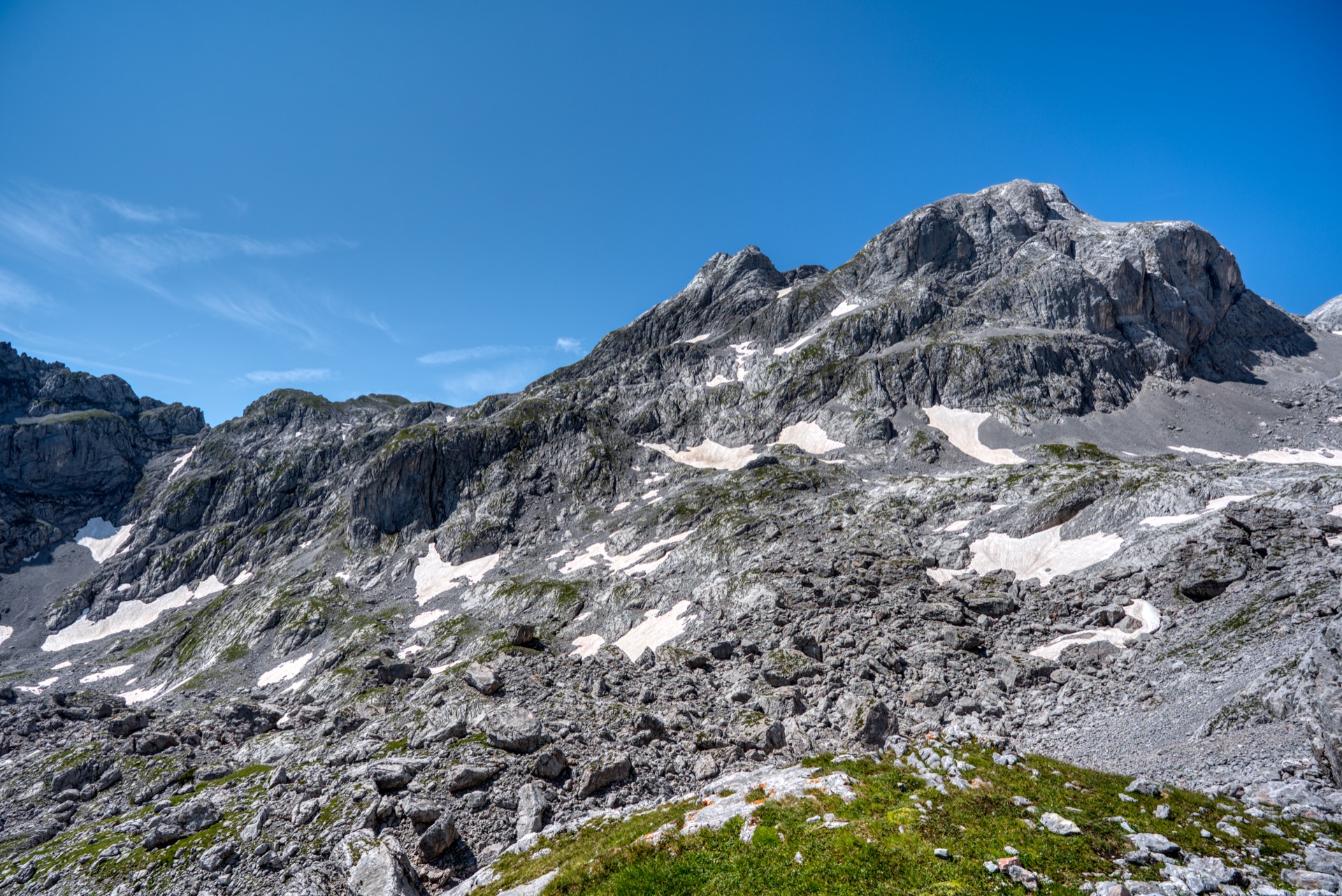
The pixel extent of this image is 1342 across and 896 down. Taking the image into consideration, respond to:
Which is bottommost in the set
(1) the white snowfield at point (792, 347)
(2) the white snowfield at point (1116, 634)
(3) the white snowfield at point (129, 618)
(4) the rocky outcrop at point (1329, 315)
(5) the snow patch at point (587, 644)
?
(2) the white snowfield at point (1116, 634)

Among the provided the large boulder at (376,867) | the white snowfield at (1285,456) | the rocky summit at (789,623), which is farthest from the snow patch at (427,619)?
the white snowfield at (1285,456)

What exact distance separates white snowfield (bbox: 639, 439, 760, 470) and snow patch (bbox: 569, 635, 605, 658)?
55.4 meters

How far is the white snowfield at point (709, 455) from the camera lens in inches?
4707

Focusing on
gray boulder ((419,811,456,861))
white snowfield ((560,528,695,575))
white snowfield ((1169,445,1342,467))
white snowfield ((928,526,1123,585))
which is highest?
white snowfield ((560,528,695,575))

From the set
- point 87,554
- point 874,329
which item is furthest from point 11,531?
point 874,329

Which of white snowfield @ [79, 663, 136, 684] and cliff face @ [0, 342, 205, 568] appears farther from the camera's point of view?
cliff face @ [0, 342, 205, 568]

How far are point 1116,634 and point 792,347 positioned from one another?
382 feet

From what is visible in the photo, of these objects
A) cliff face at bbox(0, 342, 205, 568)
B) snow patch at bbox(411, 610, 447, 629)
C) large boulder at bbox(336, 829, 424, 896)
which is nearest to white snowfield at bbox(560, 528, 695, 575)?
snow patch at bbox(411, 610, 447, 629)

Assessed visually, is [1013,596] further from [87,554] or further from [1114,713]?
[87,554]

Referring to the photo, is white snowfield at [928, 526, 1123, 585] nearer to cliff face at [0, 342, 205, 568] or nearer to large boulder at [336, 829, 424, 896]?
large boulder at [336, 829, 424, 896]

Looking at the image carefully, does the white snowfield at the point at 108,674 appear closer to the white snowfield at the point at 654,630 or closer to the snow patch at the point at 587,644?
the snow patch at the point at 587,644

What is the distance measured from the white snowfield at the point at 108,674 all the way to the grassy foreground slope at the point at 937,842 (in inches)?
5196

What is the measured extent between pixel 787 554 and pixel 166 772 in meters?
53.2

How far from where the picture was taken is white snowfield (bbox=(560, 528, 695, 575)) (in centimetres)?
8150
